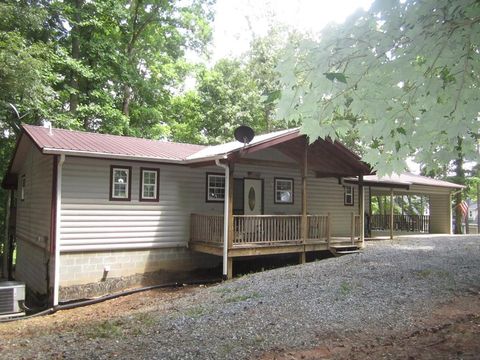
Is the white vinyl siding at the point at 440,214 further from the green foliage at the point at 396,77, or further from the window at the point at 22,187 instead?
the green foliage at the point at 396,77

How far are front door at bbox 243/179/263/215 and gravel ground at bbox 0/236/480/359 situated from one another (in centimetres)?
439

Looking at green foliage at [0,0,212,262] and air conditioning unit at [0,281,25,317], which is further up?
green foliage at [0,0,212,262]

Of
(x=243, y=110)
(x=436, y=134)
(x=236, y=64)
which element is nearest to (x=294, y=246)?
(x=436, y=134)

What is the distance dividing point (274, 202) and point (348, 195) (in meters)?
4.64

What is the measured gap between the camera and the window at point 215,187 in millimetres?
13727

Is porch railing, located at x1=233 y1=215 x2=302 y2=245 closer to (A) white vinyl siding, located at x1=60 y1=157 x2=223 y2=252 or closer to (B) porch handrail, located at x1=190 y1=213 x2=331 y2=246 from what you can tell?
(B) porch handrail, located at x1=190 y1=213 x2=331 y2=246

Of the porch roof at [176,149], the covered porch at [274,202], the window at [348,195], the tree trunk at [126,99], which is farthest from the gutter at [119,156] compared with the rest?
the tree trunk at [126,99]

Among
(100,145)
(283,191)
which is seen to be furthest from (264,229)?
(100,145)

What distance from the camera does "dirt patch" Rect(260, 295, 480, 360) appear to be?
443 centimetres

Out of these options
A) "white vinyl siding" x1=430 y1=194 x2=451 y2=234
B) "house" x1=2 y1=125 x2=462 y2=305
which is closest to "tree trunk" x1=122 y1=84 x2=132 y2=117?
"house" x1=2 y1=125 x2=462 y2=305

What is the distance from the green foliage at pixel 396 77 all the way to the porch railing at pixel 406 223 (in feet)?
68.1

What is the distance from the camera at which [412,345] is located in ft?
15.7

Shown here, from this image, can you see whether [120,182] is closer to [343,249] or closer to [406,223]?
[343,249]

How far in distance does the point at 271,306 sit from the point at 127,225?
20.2 ft
